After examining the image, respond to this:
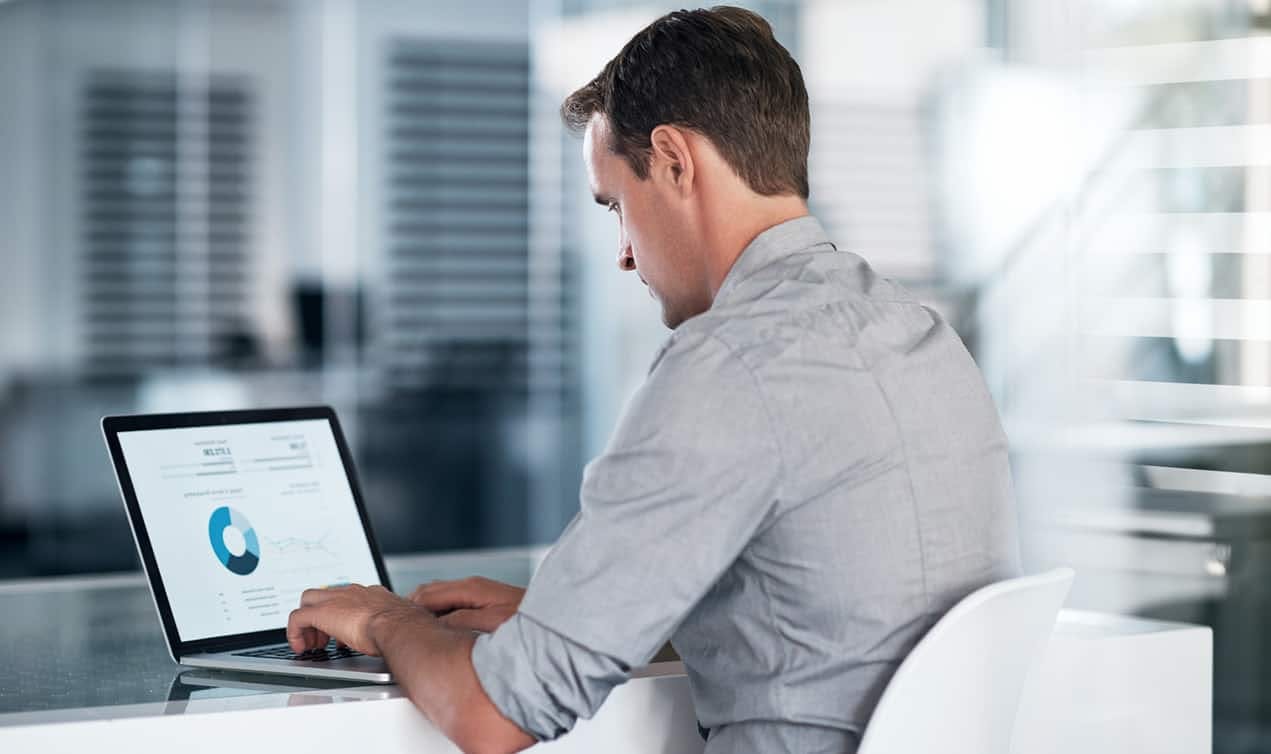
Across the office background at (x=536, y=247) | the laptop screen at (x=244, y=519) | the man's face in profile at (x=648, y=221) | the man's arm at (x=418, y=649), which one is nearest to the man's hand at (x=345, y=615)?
the man's arm at (x=418, y=649)

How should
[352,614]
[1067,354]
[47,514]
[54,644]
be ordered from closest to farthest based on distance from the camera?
[352,614] → [54,644] → [1067,354] → [47,514]

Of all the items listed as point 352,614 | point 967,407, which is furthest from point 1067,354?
point 352,614

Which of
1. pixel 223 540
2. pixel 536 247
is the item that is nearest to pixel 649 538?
pixel 223 540

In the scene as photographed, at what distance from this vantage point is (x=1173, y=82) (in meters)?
2.61

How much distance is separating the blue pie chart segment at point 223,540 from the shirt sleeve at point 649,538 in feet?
1.41

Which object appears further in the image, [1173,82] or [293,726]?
[1173,82]

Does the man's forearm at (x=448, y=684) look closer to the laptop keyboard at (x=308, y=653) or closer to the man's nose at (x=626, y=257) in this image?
the laptop keyboard at (x=308, y=653)

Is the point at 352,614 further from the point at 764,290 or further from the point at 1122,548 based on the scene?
the point at 1122,548

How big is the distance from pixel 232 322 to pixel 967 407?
11.3 feet

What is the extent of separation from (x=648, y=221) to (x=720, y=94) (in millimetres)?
136

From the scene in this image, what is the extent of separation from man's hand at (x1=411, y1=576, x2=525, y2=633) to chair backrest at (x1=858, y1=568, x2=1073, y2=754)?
46 cm

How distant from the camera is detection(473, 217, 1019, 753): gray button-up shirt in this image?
3.44 feet

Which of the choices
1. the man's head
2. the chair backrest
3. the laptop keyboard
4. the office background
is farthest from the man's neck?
the office background

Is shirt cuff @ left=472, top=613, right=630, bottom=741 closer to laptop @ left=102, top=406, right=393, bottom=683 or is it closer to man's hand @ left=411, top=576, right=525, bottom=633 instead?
laptop @ left=102, top=406, right=393, bottom=683
